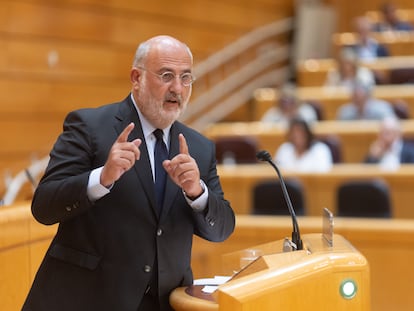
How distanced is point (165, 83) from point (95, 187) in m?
0.27

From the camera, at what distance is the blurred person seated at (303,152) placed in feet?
18.6

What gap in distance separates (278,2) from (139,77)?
786cm

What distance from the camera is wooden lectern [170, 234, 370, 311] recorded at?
4.97 ft

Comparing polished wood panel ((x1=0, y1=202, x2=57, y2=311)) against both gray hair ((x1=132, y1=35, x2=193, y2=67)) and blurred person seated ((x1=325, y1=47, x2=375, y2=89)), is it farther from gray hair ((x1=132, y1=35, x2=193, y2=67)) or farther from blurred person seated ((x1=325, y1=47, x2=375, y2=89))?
blurred person seated ((x1=325, y1=47, x2=375, y2=89))

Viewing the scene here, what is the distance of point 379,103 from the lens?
714cm

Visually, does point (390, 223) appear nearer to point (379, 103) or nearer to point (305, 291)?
point (305, 291)

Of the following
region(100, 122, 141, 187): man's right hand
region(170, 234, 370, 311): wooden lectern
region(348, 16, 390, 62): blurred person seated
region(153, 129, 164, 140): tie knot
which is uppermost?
region(348, 16, 390, 62): blurred person seated

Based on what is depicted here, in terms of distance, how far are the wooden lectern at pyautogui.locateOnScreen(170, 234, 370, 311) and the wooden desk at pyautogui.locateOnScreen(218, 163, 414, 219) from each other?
3164mm

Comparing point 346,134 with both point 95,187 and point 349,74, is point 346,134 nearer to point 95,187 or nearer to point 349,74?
point 349,74

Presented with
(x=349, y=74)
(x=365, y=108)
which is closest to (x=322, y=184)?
(x=365, y=108)

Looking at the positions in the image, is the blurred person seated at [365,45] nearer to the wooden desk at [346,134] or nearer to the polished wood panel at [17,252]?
the wooden desk at [346,134]

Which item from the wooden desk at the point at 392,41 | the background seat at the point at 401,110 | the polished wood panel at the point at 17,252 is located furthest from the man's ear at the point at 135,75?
the wooden desk at the point at 392,41

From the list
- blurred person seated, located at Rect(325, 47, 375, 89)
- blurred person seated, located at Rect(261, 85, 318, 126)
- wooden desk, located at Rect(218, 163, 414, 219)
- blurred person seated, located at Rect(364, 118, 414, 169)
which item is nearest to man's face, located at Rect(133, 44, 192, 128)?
wooden desk, located at Rect(218, 163, 414, 219)

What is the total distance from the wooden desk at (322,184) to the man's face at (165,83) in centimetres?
308
